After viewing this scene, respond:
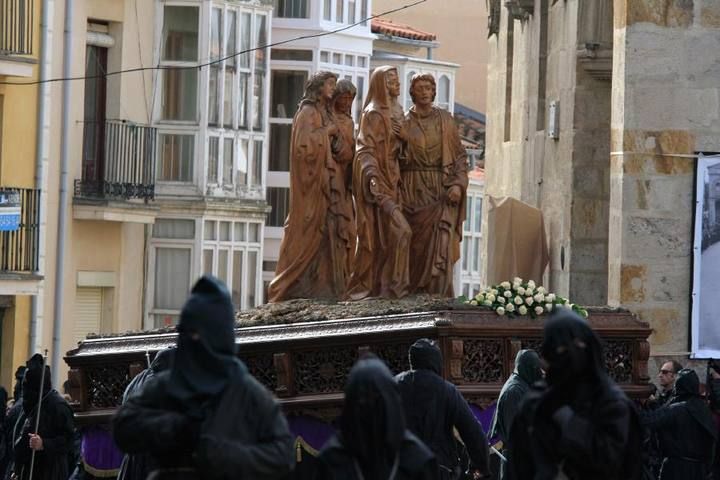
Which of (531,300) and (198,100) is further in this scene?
(198,100)

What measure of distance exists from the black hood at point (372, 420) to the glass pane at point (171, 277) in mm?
31974

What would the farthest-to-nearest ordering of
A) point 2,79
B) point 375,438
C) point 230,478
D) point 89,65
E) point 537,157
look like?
point 89,65 < point 2,79 < point 537,157 < point 375,438 < point 230,478

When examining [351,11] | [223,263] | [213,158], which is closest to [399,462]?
[213,158]

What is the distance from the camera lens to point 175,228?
43.2m

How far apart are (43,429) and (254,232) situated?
25.2 metres

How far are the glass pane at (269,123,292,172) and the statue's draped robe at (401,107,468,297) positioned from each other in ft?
86.0

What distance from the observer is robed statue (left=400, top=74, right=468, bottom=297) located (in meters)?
23.6

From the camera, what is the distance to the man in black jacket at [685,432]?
1952 centimetres

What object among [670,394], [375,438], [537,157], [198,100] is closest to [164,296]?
[198,100]

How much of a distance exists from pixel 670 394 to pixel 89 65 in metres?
20.3

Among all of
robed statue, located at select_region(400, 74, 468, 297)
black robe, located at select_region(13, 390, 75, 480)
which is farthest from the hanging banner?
black robe, located at select_region(13, 390, 75, 480)

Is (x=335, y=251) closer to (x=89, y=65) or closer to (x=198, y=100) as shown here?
(x=89, y=65)

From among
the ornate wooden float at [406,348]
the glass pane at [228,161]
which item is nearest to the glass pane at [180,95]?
the glass pane at [228,161]

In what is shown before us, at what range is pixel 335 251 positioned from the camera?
950 inches
